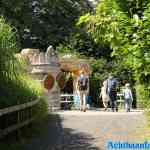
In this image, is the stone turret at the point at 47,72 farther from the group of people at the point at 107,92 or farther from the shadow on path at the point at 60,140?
the shadow on path at the point at 60,140

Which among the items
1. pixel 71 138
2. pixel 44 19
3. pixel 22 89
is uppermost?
pixel 44 19

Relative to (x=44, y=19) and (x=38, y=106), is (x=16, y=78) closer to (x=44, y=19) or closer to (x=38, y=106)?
(x=38, y=106)

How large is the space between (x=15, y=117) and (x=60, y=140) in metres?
1.22

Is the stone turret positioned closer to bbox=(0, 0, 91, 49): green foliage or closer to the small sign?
the small sign

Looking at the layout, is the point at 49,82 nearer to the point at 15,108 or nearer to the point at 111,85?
the point at 111,85

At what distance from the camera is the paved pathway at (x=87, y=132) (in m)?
13.1

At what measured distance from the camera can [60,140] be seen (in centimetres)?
1389

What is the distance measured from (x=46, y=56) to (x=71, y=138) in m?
12.7

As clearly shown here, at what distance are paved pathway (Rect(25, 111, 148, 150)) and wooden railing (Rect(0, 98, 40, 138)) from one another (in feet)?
1.83

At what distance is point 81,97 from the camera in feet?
78.6

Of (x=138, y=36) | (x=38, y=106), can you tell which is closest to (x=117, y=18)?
(x=138, y=36)

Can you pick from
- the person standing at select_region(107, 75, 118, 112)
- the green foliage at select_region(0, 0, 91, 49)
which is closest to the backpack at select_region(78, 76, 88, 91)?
the person standing at select_region(107, 75, 118, 112)

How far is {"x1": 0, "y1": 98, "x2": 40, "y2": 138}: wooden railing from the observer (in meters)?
12.4

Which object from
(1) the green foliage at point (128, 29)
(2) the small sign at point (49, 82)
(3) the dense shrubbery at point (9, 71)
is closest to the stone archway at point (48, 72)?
(2) the small sign at point (49, 82)
